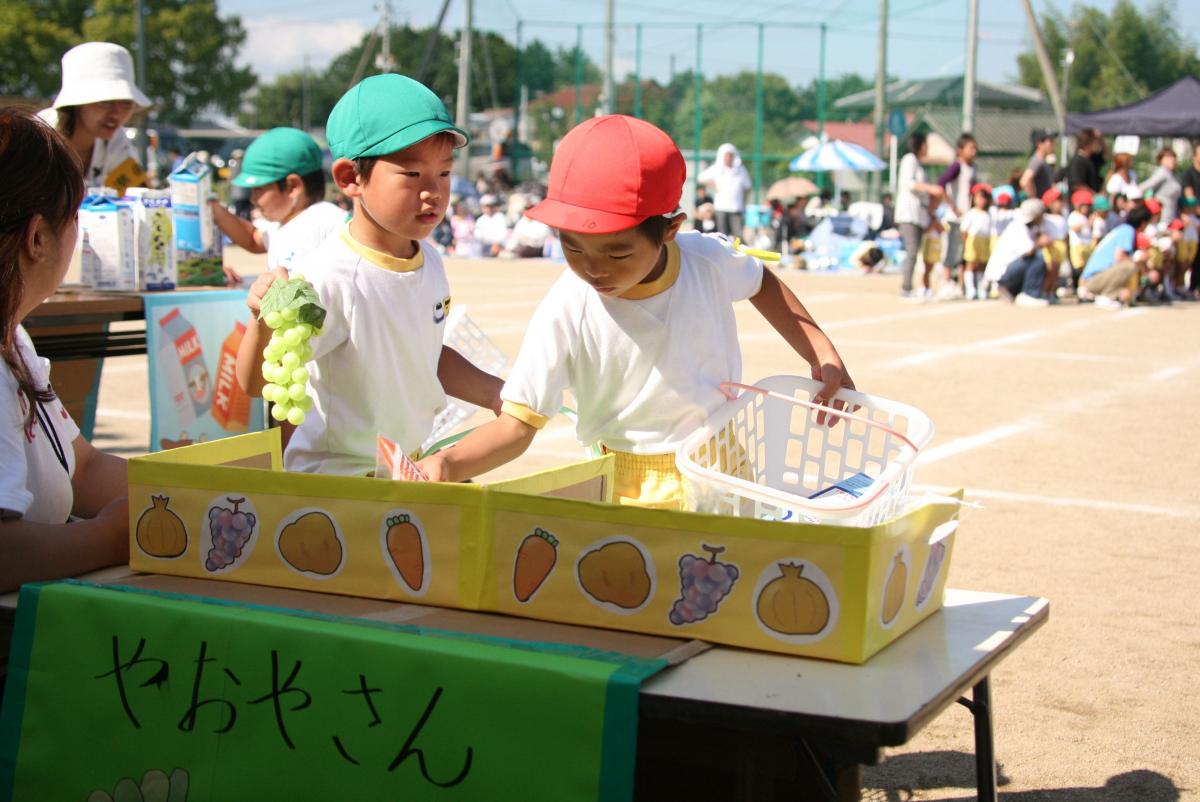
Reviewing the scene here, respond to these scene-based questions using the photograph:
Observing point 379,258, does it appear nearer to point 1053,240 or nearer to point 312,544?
point 312,544

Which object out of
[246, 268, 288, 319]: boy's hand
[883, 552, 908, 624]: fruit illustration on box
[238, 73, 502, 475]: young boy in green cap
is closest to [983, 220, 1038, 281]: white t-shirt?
[238, 73, 502, 475]: young boy in green cap

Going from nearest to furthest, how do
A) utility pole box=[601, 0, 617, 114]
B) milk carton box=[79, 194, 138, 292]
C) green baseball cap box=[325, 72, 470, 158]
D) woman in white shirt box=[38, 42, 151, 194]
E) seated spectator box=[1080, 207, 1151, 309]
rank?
green baseball cap box=[325, 72, 470, 158] → milk carton box=[79, 194, 138, 292] → woman in white shirt box=[38, 42, 151, 194] → seated spectator box=[1080, 207, 1151, 309] → utility pole box=[601, 0, 617, 114]

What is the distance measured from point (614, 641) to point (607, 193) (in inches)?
40.8

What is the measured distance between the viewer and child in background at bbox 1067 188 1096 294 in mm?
17827

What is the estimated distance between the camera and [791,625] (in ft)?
6.63

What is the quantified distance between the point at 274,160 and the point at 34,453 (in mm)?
3220

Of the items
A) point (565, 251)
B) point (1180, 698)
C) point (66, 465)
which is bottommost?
point (1180, 698)

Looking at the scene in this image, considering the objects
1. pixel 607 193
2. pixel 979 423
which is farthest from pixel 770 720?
pixel 979 423

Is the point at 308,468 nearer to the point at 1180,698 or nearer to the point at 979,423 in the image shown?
the point at 1180,698

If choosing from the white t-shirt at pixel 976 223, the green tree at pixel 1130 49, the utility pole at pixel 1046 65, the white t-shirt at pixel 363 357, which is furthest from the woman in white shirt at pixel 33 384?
the green tree at pixel 1130 49

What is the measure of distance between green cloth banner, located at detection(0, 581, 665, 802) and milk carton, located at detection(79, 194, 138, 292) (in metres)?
3.49

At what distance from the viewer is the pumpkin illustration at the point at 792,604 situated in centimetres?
198

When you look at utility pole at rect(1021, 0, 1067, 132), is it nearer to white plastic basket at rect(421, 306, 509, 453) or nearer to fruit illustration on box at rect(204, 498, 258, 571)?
white plastic basket at rect(421, 306, 509, 453)

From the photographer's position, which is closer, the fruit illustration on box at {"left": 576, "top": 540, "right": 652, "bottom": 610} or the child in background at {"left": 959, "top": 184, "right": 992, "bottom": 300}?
the fruit illustration on box at {"left": 576, "top": 540, "right": 652, "bottom": 610}
